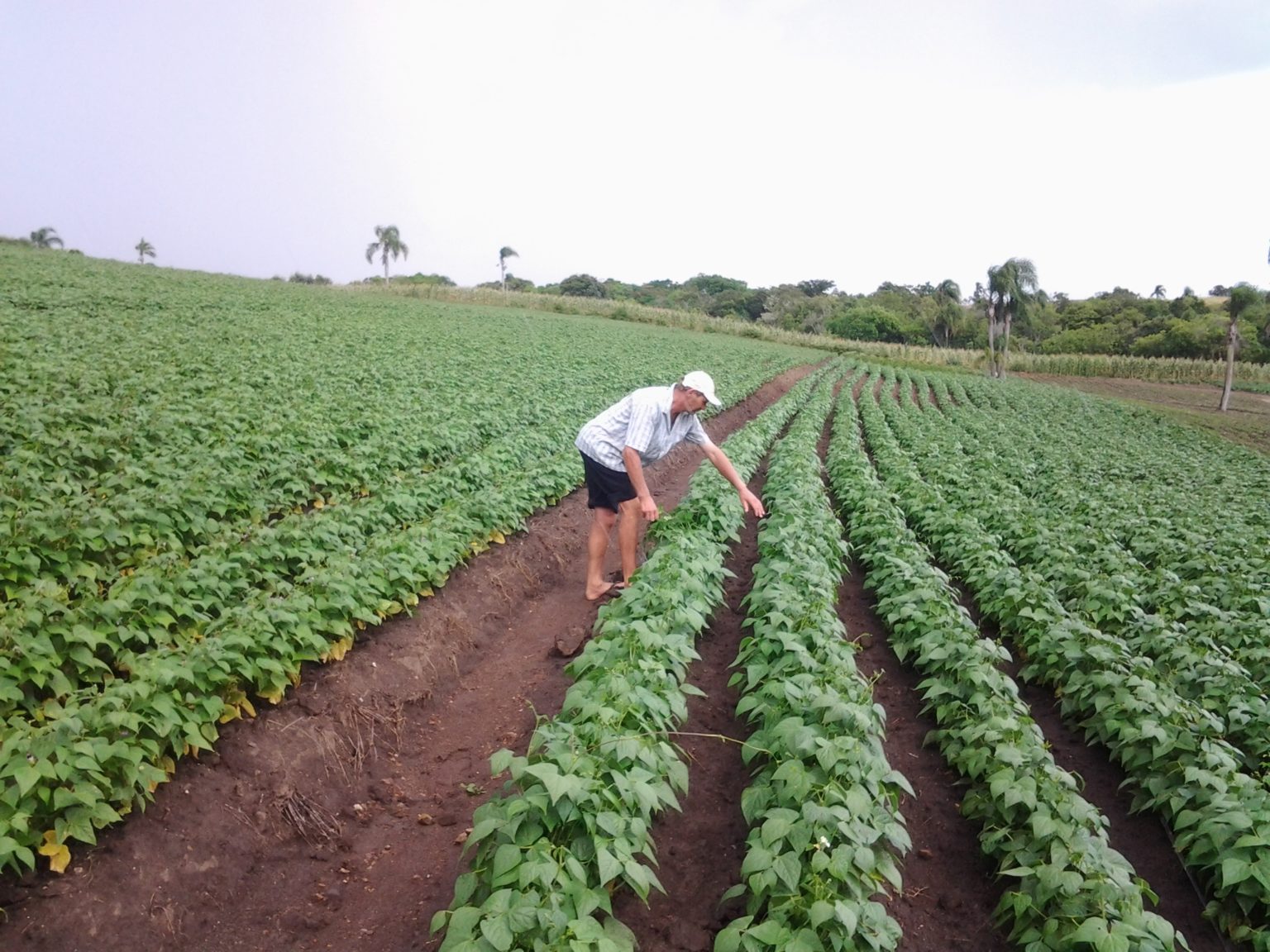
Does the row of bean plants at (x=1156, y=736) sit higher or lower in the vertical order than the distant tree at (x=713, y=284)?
lower

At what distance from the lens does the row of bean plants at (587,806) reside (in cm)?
258

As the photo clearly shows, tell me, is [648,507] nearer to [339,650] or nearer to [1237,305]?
[339,650]

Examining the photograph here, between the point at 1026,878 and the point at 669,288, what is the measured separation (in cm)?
12634

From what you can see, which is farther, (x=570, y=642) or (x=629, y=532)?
(x=629, y=532)

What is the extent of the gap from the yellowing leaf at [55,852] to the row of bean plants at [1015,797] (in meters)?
4.25

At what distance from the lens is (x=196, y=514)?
6.36 metres

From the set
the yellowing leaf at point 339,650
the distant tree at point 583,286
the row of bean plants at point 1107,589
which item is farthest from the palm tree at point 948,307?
the yellowing leaf at point 339,650

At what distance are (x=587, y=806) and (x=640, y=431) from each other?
3.64 meters

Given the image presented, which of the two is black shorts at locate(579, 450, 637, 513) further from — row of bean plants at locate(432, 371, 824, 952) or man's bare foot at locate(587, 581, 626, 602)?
row of bean plants at locate(432, 371, 824, 952)

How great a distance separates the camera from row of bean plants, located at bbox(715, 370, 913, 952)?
9.38 ft

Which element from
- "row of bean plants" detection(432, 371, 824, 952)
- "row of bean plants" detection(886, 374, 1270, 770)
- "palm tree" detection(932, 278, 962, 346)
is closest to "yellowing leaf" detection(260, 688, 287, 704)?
"row of bean plants" detection(432, 371, 824, 952)

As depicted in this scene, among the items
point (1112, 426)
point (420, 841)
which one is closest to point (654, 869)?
point (420, 841)

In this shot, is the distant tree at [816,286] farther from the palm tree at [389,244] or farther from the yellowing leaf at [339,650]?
the yellowing leaf at [339,650]

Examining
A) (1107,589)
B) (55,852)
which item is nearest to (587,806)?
(55,852)
